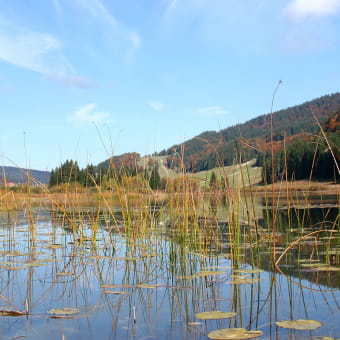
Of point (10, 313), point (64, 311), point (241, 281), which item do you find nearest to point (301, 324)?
point (241, 281)

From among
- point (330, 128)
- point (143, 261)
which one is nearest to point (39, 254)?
point (143, 261)

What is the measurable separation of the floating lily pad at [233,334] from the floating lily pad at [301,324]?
0.82 feet

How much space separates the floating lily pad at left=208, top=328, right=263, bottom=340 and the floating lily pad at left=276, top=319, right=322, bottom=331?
0.25 metres

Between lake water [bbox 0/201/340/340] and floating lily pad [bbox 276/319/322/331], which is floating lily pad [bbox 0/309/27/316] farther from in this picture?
floating lily pad [bbox 276/319/322/331]

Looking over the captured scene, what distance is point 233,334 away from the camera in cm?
219

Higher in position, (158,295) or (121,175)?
(121,175)

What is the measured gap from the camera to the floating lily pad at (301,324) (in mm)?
2355

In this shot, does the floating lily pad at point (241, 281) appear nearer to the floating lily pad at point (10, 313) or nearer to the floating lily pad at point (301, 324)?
the floating lily pad at point (301, 324)

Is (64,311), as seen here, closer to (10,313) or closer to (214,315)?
(10,313)

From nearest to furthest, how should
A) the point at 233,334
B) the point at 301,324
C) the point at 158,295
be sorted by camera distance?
the point at 233,334 < the point at 301,324 < the point at 158,295

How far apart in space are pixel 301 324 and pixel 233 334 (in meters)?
0.48

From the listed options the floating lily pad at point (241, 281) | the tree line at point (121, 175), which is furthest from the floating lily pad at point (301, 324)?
the tree line at point (121, 175)

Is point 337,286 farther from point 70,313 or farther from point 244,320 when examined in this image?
point 70,313

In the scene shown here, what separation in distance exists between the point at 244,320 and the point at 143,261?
7.62 feet
